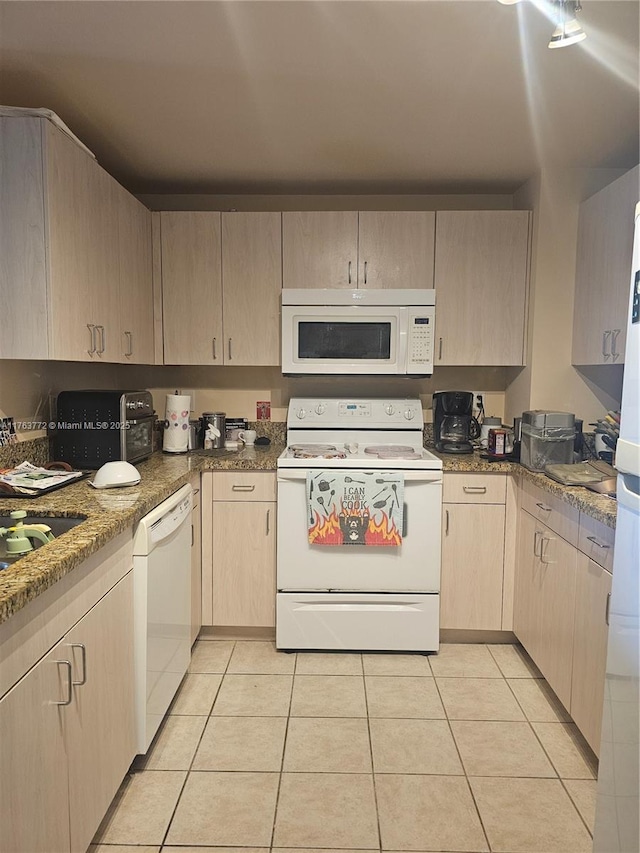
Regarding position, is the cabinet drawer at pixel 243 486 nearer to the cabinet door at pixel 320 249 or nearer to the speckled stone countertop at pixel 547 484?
the speckled stone countertop at pixel 547 484

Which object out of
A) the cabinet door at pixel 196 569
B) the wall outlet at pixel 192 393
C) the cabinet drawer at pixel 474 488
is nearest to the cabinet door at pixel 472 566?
the cabinet drawer at pixel 474 488

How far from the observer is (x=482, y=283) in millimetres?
2965

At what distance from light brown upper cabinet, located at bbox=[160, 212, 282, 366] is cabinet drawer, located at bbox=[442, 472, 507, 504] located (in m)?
1.12

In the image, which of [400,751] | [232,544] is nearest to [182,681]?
[232,544]

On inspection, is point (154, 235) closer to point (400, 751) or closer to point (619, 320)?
point (619, 320)

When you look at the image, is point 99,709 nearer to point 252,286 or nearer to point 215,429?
point 215,429

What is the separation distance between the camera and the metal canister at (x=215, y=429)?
3.03m

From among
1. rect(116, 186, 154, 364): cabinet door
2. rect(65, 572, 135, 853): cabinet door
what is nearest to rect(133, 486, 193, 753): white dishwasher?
rect(65, 572, 135, 853): cabinet door

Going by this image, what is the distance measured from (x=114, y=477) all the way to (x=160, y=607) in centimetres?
49

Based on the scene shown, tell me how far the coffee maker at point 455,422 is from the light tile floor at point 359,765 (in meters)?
1.06

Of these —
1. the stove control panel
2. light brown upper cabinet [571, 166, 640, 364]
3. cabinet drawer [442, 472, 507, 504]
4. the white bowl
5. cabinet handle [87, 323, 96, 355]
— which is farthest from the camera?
the stove control panel

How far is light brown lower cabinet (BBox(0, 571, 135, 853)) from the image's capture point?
43.1 inches

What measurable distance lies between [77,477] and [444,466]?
5.31 feet

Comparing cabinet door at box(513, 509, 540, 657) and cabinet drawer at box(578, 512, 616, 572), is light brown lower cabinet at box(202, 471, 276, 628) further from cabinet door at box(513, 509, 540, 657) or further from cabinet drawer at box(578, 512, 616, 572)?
cabinet drawer at box(578, 512, 616, 572)
